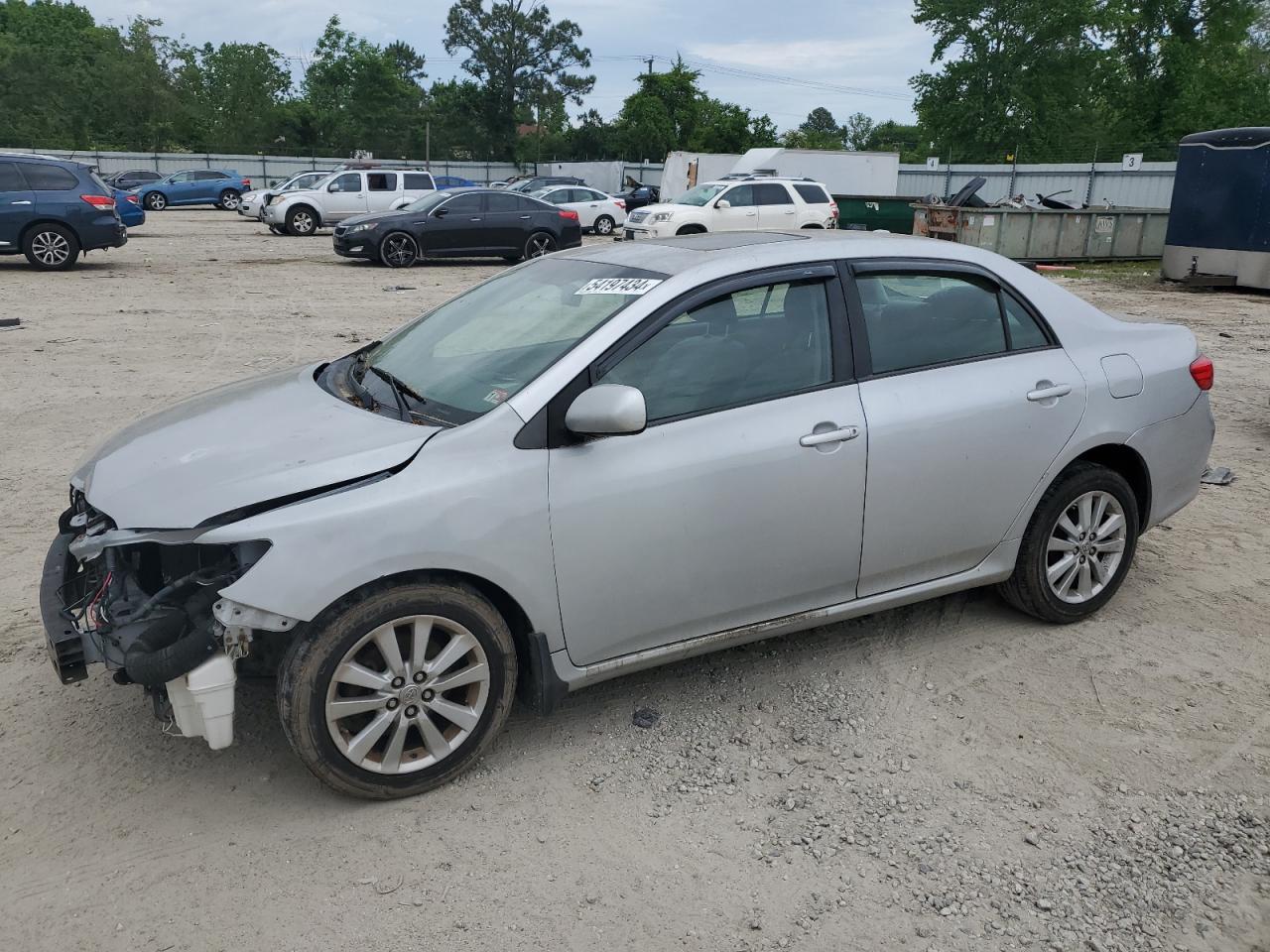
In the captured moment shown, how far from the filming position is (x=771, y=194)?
74.5ft

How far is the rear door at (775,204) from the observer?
891 inches

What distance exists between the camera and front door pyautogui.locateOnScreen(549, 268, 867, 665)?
336cm

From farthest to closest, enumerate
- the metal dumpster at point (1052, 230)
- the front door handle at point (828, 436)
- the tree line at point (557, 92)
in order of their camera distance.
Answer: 1. the tree line at point (557, 92)
2. the metal dumpster at point (1052, 230)
3. the front door handle at point (828, 436)

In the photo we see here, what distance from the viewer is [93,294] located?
576 inches

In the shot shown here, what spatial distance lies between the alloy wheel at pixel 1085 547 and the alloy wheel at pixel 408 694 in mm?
2518

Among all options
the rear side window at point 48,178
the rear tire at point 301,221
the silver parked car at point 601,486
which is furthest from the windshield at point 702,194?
the silver parked car at point 601,486

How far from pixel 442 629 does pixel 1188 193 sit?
19674mm

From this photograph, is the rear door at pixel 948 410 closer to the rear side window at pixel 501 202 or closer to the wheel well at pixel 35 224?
the wheel well at pixel 35 224

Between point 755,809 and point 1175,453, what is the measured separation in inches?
104

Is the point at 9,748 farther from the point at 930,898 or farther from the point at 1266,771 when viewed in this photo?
the point at 1266,771

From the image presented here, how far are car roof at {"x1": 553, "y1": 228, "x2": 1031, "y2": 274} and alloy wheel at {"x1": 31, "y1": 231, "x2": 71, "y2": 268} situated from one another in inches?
609

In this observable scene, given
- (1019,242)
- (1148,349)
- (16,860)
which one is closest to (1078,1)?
(1019,242)

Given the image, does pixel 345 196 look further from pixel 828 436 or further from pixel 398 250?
pixel 828 436

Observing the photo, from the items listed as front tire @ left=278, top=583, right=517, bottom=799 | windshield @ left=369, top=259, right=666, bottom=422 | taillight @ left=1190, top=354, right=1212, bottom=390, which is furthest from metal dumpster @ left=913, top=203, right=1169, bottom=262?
front tire @ left=278, top=583, right=517, bottom=799
